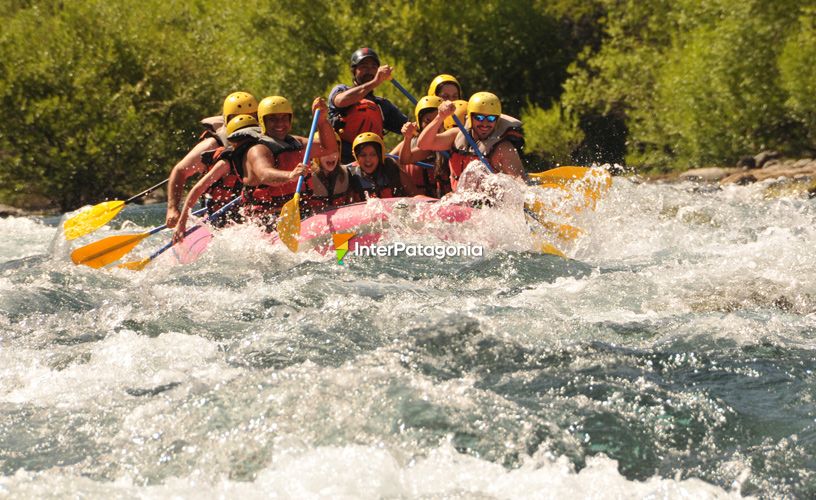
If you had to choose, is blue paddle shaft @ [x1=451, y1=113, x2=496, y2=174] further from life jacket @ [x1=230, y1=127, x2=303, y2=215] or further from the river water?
life jacket @ [x1=230, y1=127, x2=303, y2=215]

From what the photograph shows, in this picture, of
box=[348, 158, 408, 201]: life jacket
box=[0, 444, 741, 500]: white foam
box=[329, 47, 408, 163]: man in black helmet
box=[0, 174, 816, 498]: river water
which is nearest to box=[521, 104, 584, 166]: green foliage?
box=[329, 47, 408, 163]: man in black helmet

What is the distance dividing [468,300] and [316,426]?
8.96 feet

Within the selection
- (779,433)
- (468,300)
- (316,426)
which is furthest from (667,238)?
(316,426)

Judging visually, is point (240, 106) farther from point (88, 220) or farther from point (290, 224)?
point (88, 220)

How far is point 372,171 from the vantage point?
10125 millimetres

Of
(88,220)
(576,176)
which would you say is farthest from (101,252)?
(576,176)

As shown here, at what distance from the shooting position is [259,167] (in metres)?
9.16

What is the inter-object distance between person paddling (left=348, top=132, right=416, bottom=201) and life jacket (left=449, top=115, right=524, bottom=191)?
56cm

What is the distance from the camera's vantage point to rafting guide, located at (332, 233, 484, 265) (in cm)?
909

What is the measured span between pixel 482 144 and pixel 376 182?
42.4 inches

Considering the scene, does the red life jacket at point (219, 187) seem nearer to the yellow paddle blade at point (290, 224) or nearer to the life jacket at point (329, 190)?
the life jacket at point (329, 190)

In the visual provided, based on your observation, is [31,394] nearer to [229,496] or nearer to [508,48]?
[229,496]

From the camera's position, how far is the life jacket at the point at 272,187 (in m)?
9.48

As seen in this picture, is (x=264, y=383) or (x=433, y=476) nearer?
(x=433, y=476)
